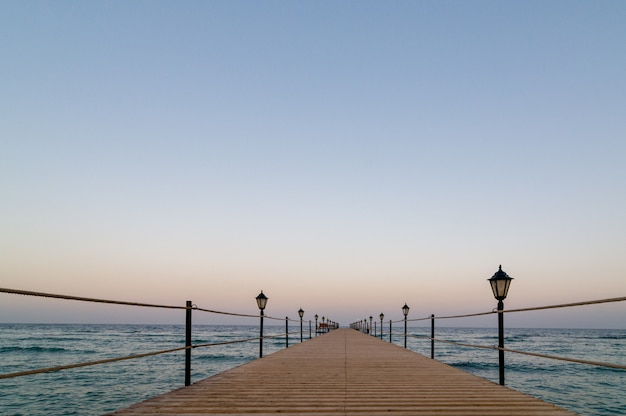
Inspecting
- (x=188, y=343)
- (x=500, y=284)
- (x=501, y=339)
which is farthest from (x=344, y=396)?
(x=500, y=284)

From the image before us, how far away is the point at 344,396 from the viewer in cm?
395

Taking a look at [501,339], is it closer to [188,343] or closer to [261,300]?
[188,343]

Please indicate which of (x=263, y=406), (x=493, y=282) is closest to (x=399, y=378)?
(x=493, y=282)

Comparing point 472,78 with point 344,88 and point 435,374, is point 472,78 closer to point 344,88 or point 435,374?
point 344,88

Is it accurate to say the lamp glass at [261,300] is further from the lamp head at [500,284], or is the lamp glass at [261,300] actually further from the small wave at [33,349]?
the small wave at [33,349]

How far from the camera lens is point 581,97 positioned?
12.7 metres

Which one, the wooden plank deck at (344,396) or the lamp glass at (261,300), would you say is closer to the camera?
the wooden plank deck at (344,396)

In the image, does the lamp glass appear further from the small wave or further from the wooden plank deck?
the small wave

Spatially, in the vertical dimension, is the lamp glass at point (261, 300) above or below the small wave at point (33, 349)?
above

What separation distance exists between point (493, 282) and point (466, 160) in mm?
11607

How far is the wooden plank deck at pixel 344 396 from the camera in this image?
3.35 metres

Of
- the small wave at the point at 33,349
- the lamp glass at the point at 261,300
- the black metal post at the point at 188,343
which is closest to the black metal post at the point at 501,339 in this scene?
the black metal post at the point at 188,343

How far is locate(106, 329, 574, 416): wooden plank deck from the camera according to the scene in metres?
3.35

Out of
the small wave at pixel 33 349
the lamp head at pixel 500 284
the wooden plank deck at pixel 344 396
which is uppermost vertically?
the lamp head at pixel 500 284
